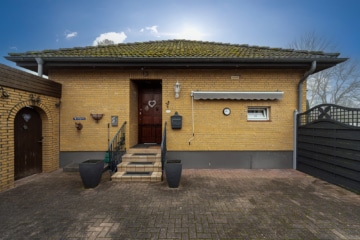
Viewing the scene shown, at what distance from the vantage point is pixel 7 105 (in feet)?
14.4

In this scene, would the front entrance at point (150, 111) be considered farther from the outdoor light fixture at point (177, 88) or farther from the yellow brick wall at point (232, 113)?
the outdoor light fixture at point (177, 88)

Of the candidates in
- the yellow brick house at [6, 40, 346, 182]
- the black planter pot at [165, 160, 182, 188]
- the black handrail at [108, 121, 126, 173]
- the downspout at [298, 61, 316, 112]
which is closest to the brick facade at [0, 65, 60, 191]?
the yellow brick house at [6, 40, 346, 182]

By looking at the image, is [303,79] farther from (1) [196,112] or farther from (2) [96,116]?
(2) [96,116]

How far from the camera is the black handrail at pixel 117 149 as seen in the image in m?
5.44

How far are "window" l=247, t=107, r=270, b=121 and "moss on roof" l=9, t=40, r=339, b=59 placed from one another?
1983 mm

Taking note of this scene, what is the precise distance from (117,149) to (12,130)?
288cm

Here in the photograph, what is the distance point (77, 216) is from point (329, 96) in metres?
25.1

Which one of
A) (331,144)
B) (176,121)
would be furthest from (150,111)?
(331,144)

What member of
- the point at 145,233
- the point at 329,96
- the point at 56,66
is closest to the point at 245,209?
the point at 145,233

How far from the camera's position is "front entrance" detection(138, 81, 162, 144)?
7.41 m

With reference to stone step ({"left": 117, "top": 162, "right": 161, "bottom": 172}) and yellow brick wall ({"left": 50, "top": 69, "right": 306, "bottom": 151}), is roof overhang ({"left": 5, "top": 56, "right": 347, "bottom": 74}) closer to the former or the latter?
yellow brick wall ({"left": 50, "top": 69, "right": 306, "bottom": 151})

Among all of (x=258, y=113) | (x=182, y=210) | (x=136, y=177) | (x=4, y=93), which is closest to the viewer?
(x=182, y=210)

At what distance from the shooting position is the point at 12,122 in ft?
14.8

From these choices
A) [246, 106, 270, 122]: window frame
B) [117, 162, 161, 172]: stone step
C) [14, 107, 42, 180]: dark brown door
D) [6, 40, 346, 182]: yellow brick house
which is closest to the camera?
[14, 107, 42, 180]: dark brown door
